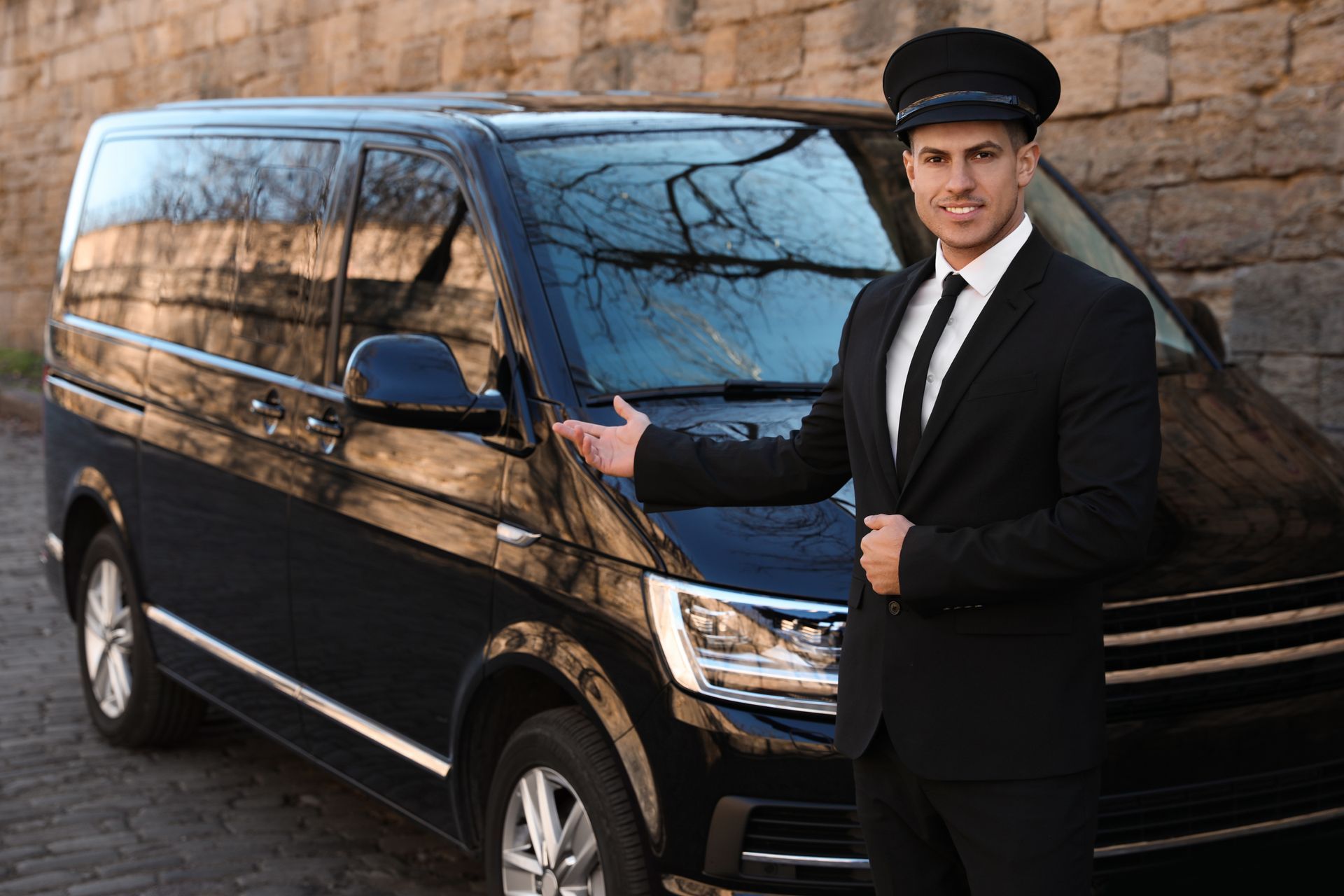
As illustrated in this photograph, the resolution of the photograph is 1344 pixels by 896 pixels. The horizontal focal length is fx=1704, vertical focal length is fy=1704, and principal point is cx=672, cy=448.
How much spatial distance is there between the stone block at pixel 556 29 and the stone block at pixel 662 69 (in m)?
0.86

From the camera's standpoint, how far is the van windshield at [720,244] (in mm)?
3953

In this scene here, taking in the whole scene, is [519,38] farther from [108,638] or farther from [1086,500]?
[1086,500]

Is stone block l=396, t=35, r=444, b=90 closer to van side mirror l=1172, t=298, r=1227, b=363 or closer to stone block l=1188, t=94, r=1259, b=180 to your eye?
stone block l=1188, t=94, r=1259, b=180

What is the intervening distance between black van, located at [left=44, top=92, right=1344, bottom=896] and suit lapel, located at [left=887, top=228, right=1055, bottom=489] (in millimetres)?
896

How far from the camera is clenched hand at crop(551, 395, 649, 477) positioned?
2982 mm

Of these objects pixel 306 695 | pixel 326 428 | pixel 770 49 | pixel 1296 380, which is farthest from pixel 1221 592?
pixel 770 49

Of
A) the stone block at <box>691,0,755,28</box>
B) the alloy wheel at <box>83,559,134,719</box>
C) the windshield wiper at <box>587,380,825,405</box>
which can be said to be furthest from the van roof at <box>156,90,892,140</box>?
the stone block at <box>691,0,755,28</box>

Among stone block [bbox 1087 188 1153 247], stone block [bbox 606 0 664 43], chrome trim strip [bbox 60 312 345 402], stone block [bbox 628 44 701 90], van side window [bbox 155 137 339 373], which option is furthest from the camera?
stone block [bbox 606 0 664 43]

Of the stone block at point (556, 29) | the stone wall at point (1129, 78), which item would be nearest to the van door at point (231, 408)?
the stone wall at point (1129, 78)

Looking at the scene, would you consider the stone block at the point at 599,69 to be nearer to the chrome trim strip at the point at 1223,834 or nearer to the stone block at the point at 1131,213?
the stone block at the point at 1131,213

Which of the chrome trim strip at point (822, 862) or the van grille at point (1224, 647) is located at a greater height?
the van grille at point (1224, 647)

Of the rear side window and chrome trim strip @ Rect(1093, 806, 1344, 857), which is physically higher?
the rear side window

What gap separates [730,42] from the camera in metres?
11.1

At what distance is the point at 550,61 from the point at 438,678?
9683 millimetres
